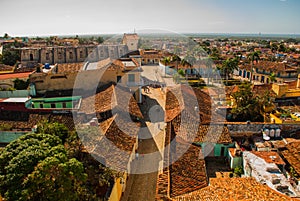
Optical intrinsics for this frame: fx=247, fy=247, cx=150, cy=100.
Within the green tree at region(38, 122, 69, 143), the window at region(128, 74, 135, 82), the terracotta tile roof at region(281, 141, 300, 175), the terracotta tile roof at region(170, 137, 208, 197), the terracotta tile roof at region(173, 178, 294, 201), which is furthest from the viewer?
the window at region(128, 74, 135, 82)

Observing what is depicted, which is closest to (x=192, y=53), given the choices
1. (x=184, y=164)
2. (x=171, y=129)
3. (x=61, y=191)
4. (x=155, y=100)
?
(x=155, y=100)

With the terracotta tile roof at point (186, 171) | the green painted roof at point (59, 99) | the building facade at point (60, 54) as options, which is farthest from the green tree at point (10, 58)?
the terracotta tile roof at point (186, 171)

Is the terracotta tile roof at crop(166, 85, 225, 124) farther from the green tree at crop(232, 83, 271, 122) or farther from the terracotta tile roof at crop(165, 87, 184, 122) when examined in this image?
the green tree at crop(232, 83, 271, 122)

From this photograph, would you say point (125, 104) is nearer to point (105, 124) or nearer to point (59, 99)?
point (105, 124)

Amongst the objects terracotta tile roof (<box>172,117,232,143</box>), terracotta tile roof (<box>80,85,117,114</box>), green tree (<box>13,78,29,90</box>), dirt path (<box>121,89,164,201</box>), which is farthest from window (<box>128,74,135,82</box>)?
green tree (<box>13,78,29,90</box>)

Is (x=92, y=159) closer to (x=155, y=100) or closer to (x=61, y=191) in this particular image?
(x=61, y=191)

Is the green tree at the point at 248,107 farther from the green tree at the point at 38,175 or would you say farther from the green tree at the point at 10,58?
the green tree at the point at 10,58
